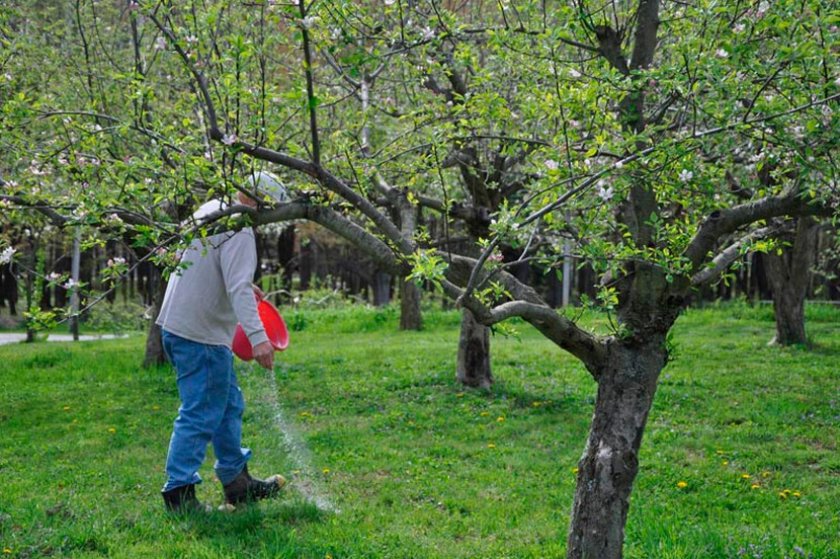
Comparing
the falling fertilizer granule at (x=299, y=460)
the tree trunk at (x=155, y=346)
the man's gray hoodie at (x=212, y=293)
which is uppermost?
the man's gray hoodie at (x=212, y=293)

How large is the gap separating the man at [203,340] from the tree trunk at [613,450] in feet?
6.11

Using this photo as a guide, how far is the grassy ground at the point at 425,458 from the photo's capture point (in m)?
4.29

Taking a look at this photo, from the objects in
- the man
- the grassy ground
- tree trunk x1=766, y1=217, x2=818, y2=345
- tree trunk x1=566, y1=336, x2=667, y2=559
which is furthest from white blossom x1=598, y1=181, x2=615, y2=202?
tree trunk x1=766, y1=217, x2=818, y2=345

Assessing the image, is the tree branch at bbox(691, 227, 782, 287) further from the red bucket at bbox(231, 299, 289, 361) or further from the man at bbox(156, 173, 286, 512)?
the red bucket at bbox(231, 299, 289, 361)

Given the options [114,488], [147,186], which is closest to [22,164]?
[114,488]

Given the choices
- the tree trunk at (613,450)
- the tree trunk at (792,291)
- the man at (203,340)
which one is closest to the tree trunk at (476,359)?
the man at (203,340)

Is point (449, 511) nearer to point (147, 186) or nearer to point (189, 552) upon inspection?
point (189, 552)

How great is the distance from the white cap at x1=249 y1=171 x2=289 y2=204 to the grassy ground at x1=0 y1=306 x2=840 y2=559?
1327 mm

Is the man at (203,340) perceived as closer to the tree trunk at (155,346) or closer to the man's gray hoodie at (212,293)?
the man's gray hoodie at (212,293)

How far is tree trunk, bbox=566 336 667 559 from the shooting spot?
3508mm

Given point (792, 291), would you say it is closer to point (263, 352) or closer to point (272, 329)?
point (272, 329)

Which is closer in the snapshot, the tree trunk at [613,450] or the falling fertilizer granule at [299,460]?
Result: the tree trunk at [613,450]

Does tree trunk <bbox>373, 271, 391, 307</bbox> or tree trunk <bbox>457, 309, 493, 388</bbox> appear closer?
tree trunk <bbox>457, 309, 493, 388</bbox>

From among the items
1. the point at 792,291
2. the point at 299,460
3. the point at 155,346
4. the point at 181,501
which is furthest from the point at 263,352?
the point at 792,291
